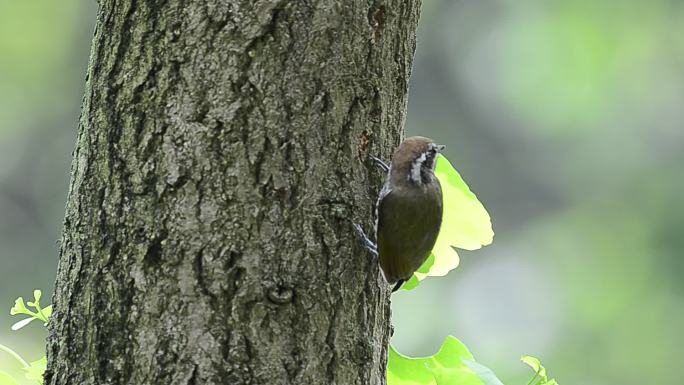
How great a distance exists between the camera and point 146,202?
5.07 feet

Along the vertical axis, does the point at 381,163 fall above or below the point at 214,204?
above

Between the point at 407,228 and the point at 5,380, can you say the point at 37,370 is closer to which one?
the point at 5,380

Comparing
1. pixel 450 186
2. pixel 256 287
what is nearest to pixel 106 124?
pixel 256 287

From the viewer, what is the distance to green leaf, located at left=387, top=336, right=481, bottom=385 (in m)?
1.82

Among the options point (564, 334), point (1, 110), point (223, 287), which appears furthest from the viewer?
point (1, 110)

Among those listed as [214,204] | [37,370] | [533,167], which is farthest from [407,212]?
[533,167]

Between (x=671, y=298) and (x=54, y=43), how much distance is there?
632 cm

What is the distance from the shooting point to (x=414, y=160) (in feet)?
6.09

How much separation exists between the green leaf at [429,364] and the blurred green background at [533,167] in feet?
18.4

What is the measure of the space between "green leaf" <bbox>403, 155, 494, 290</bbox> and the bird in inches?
3.9

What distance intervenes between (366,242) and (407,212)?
0.25m

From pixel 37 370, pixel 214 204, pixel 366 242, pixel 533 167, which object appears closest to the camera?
pixel 214 204

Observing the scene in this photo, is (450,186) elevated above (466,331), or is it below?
below

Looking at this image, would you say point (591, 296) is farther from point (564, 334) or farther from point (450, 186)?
point (450, 186)
